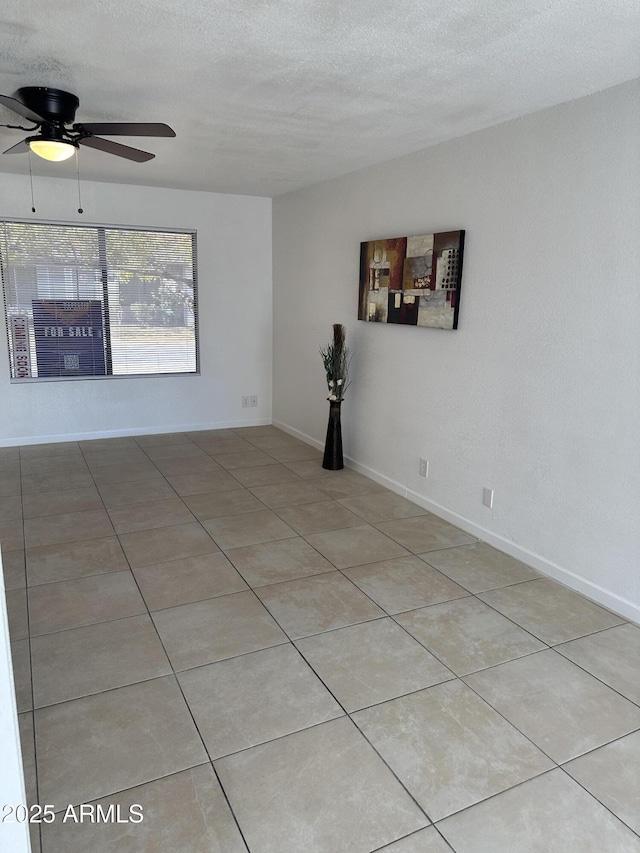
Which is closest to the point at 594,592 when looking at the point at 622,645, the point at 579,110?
the point at 622,645

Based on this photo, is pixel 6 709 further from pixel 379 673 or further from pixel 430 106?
pixel 430 106

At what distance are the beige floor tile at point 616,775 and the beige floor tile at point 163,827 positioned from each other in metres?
1.05

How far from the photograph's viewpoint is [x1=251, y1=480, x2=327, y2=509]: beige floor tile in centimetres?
406

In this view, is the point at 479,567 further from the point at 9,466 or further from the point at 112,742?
the point at 9,466

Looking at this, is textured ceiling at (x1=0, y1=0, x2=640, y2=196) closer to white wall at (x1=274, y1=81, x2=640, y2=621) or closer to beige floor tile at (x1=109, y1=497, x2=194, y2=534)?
white wall at (x1=274, y1=81, x2=640, y2=621)

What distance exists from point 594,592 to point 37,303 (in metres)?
4.95

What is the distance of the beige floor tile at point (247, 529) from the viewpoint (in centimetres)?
340

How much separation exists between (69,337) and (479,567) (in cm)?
423

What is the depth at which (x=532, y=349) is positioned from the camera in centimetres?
301

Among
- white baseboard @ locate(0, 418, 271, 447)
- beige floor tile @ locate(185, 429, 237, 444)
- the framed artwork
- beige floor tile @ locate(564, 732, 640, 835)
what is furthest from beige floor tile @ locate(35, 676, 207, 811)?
white baseboard @ locate(0, 418, 271, 447)

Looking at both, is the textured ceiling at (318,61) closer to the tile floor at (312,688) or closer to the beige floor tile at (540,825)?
the tile floor at (312,688)

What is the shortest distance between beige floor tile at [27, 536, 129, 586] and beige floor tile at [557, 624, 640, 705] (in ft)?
7.31

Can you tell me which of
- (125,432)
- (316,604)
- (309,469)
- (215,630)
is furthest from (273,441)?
(215,630)

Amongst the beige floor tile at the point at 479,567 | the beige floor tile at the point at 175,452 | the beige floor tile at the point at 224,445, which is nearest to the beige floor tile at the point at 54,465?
the beige floor tile at the point at 175,452
